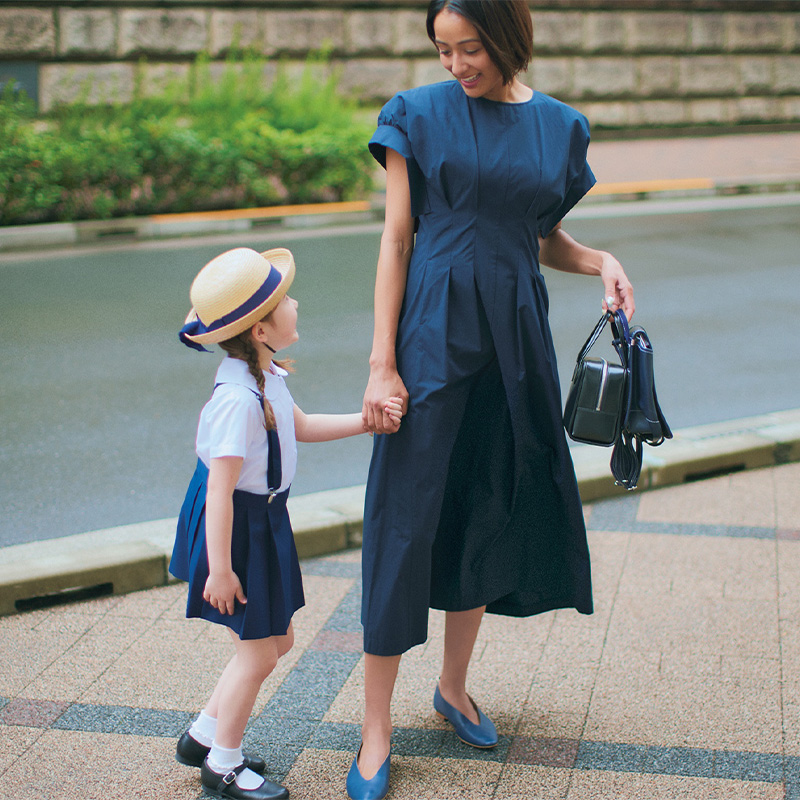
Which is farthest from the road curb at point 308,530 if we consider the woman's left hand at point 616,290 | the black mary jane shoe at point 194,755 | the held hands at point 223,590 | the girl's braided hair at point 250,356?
the woman's left hand at point 616,290

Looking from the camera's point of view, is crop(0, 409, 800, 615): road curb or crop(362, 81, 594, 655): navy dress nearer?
crop(362, 81, 594, 655): navy dress

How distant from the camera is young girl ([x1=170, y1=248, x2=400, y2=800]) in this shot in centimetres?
234

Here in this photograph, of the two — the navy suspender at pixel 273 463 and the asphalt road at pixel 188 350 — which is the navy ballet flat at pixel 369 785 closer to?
the navy suspender at pixel 273 463

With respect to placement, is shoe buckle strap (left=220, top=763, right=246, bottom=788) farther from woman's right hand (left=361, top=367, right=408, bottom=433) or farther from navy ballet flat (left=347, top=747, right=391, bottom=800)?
woman's right hand (left=361, top=367, right=408, bottom=433)

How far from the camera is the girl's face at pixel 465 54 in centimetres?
234

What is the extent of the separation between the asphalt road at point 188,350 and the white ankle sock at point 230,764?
2033 mm

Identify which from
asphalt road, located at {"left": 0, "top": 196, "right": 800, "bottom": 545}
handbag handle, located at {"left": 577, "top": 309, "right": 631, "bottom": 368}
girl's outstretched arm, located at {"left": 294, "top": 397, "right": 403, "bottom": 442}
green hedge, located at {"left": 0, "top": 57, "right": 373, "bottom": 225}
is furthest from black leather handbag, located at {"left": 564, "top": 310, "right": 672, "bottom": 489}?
green hedge, located at {"left": 0, "top": 57, "right": 373, "bottom": 225}

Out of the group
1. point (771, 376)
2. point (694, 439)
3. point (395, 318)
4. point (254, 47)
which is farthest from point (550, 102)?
point (254, 47)

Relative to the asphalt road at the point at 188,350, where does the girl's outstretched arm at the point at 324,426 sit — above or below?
above

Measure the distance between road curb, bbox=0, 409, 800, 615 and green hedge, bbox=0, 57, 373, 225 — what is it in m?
8.16

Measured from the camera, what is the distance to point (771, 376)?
6.83 m

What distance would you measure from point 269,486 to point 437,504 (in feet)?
1.35

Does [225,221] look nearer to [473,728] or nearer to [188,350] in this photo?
[188,350]

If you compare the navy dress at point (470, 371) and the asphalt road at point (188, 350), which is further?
the asphalt road at point (188, 350)
